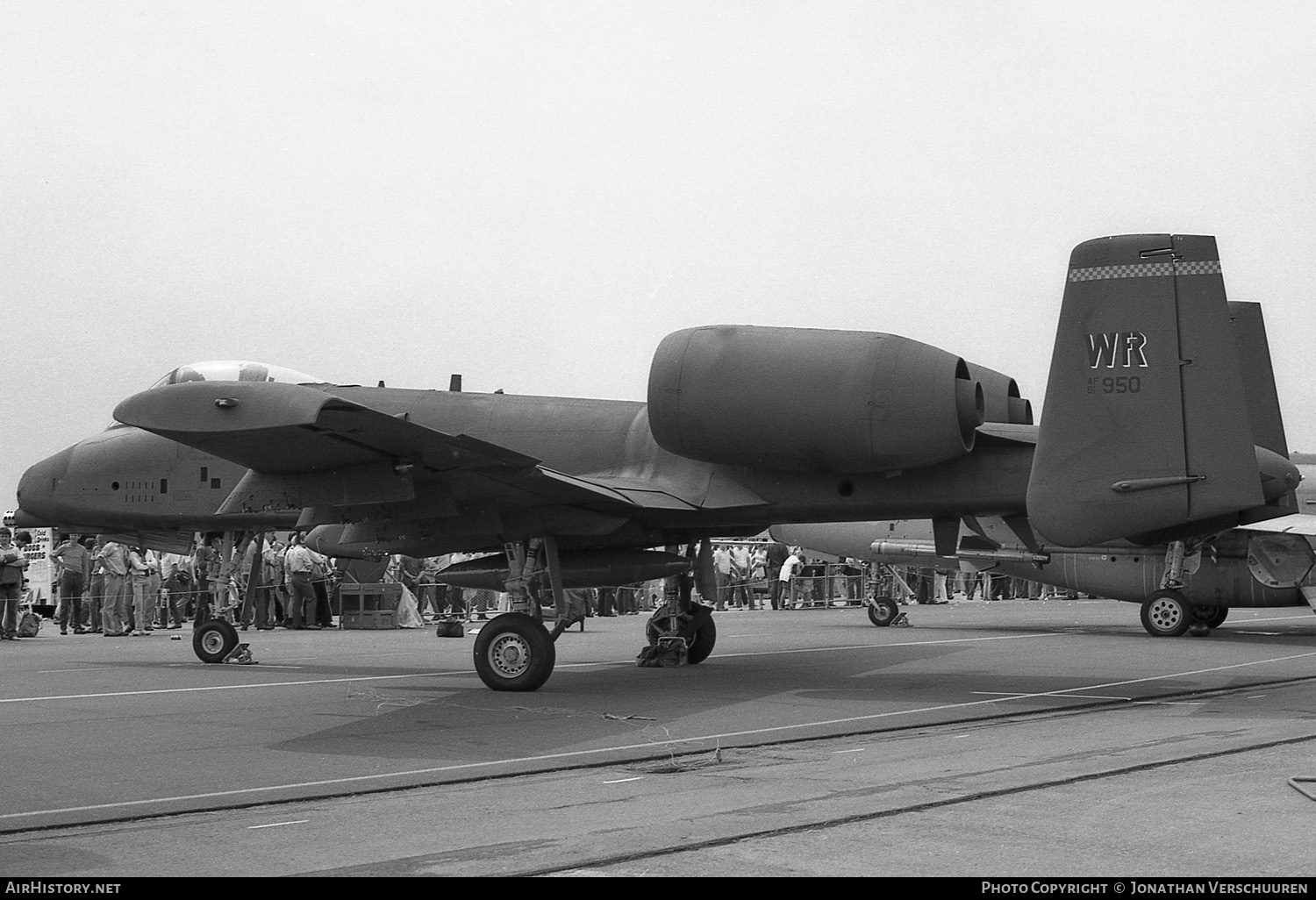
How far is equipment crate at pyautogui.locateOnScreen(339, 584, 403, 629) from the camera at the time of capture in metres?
27.7

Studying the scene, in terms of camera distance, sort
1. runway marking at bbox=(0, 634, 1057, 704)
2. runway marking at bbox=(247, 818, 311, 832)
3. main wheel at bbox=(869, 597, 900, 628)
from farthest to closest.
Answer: main wheel at bbox=(869, 597, 900, 628) < runway marking at bbox=(0, 634, 1057, 704) < runway marking at bbox=(247, 818, 311, 832)

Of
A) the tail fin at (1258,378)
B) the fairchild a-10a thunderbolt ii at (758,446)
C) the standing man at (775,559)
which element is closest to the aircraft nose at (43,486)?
the fairchild a-10a thunderbolt ii at (758,446)

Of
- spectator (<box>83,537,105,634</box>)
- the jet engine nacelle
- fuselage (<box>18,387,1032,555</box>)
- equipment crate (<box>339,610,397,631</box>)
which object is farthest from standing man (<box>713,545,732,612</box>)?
the jet engine nacelle

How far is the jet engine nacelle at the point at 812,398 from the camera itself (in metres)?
11.7

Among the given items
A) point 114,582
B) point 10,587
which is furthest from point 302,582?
point 10,587

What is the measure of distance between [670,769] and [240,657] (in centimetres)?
1033

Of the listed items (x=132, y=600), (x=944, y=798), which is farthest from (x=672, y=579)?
(x=132, y=600)

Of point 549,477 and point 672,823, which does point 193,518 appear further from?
point 672,823

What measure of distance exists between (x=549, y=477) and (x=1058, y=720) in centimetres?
485

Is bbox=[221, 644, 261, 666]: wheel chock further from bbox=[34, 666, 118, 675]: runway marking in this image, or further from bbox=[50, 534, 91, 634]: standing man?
bbox=[50, 534, 91, 634]: standing man

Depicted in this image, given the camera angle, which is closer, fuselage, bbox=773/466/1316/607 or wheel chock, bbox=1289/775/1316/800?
wheel chock, bbox=1289/775/1316/800

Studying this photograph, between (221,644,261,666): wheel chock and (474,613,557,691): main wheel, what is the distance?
5412 mm

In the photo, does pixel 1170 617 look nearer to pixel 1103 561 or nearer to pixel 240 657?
pixel 1103 561
